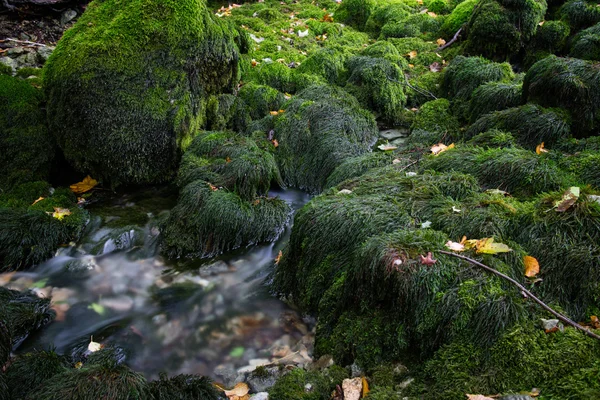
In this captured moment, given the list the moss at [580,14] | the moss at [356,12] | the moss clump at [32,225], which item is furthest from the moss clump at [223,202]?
the moss at [356,12]

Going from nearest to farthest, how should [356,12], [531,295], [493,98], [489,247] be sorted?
[531,295], [489,247], [493,98], [356,12]

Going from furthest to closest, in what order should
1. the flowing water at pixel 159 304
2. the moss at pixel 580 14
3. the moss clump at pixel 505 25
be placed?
the moss clump at pixel 505 25, the moss at pixel 580 14, the flowing water at pixel 159 304

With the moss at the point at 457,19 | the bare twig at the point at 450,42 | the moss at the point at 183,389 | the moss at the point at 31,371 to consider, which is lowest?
the moss at the point at 183,389

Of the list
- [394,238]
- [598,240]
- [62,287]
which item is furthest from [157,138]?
[598,240]

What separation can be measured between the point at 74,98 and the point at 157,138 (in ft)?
3.47

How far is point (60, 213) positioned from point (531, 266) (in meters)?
4.86

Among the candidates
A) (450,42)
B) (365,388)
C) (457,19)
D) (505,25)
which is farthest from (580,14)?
(365,388)

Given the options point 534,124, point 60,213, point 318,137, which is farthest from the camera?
point 318,137

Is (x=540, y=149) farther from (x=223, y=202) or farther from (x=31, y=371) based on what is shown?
(x=31, y=371)

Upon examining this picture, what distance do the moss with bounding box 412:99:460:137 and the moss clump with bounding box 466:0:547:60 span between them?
152 centimetres

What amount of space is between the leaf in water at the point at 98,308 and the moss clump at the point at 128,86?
1.99 m

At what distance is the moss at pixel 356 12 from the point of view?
10.1 metres

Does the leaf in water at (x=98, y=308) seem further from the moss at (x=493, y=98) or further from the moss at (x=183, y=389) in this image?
the moss at (x=493, y=98)

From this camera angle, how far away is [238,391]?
3.06 metres
